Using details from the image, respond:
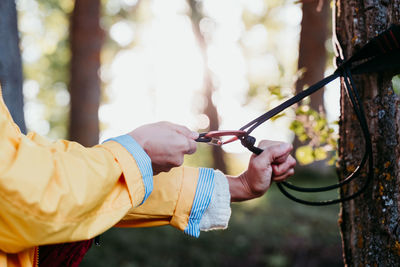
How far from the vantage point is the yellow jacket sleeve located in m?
0.98

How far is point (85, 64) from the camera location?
711cm

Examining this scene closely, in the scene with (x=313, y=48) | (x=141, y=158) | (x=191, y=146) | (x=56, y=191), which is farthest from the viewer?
(x=313, y=48)

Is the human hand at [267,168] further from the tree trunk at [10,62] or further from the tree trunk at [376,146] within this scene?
the tree trunk at [10,62]

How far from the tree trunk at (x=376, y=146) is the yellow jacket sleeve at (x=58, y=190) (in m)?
0.92

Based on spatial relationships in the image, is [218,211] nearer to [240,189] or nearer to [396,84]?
[240,189]

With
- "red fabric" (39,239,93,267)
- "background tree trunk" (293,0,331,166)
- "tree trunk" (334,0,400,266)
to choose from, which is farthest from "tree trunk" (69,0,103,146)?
"tree trunk" (334,0,400,266)

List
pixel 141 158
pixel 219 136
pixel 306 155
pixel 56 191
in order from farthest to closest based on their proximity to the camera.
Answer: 1. pixel 306 155
2. pixel 219 136
3. pixel 141 158
4. pixel 56 191

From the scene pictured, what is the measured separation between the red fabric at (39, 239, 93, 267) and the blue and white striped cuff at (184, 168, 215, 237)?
1.33 ft

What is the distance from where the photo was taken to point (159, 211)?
155 centimetres

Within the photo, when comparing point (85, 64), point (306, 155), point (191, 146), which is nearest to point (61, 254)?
point (191, 146)

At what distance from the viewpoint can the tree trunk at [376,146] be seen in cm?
145

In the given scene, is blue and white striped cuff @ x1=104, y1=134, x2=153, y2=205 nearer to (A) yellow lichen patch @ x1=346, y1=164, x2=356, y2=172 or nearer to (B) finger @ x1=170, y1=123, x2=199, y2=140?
(B) finger @ x1=170, y1=123, x2=199, y2=140

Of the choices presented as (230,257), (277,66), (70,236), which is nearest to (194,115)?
(230,257)

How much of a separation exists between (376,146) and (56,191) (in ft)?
3.80
